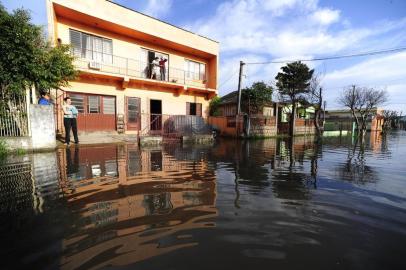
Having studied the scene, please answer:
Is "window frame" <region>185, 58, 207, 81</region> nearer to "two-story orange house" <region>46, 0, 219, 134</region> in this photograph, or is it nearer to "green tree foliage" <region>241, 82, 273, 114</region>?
"two-story orange house" <region>46, 0, 219, 134</region>

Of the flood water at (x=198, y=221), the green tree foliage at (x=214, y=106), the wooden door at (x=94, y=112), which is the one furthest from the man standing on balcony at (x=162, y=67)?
the flood water at (x=198, y=221)

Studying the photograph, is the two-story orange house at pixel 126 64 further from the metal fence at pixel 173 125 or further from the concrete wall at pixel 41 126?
the concrete wall at pixel 41 126

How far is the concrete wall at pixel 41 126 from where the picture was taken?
948 cm

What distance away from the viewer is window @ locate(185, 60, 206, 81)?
20408 mm

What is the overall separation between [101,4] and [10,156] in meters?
10.4

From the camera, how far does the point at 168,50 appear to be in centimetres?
1903

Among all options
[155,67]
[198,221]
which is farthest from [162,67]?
[198,221]

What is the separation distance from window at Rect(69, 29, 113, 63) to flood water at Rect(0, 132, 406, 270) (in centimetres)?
1084

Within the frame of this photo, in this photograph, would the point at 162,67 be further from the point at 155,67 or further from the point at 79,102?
the point at 79,102

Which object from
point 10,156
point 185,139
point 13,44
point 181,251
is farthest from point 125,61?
point 181,251

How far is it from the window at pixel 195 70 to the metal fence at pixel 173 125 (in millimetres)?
5299

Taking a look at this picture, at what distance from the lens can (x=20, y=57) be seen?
900 cm

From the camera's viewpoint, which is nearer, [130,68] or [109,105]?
[109,105]

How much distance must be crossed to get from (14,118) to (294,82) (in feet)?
74.1
